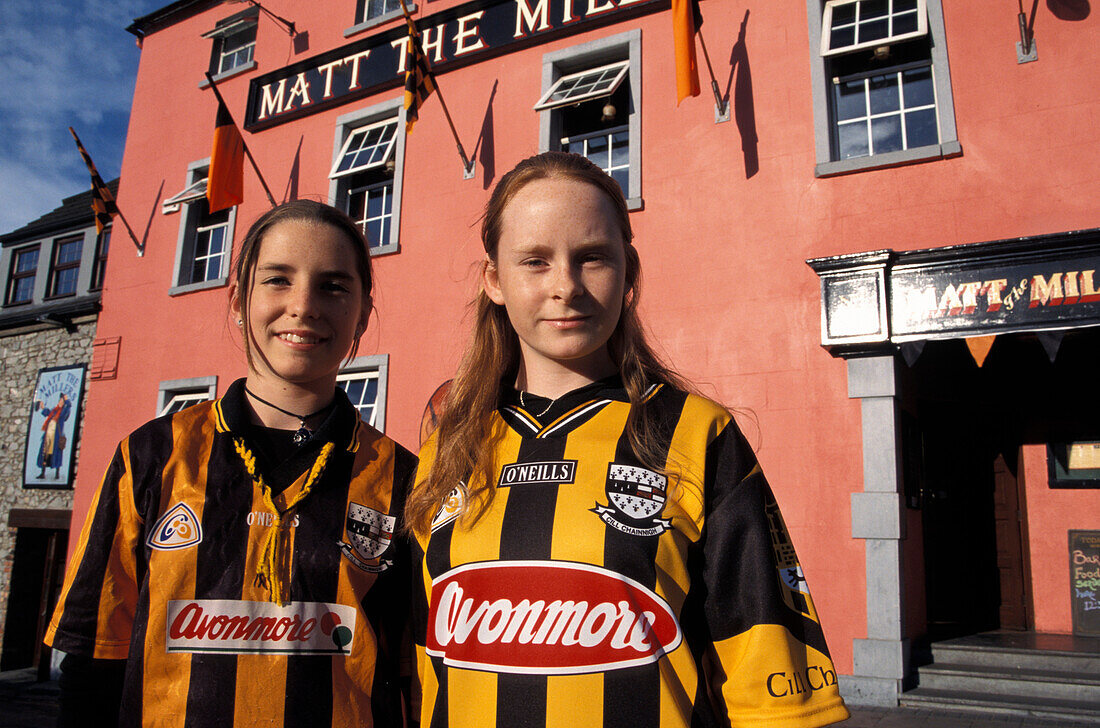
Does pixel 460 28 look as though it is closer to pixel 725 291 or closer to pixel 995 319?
pixel 725 291

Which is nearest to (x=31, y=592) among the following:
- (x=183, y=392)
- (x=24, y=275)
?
(x=183, y=392)

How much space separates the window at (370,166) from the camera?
9.35 meters

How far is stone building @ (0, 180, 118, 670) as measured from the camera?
11.5m

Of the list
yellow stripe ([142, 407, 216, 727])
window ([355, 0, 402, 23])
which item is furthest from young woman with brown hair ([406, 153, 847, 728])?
window ([355, 0, 402, 23])

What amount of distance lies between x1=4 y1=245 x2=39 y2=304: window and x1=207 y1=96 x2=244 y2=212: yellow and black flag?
6971 mm

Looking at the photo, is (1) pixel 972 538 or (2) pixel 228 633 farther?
(1) pixel 972 538

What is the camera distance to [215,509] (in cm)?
157

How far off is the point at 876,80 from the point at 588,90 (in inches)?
118

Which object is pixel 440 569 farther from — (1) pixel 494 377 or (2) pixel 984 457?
(2) pixel 984 457

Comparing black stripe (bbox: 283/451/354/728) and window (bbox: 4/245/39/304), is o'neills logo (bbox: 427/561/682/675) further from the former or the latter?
window (bbox: 4/245/39/304)

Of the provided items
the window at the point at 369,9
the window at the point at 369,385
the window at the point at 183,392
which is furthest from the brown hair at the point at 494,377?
the window at the point at 369,9

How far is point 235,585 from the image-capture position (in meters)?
1.50

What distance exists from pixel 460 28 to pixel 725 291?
5161 mm

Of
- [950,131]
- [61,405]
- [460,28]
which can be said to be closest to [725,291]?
[950,131]
